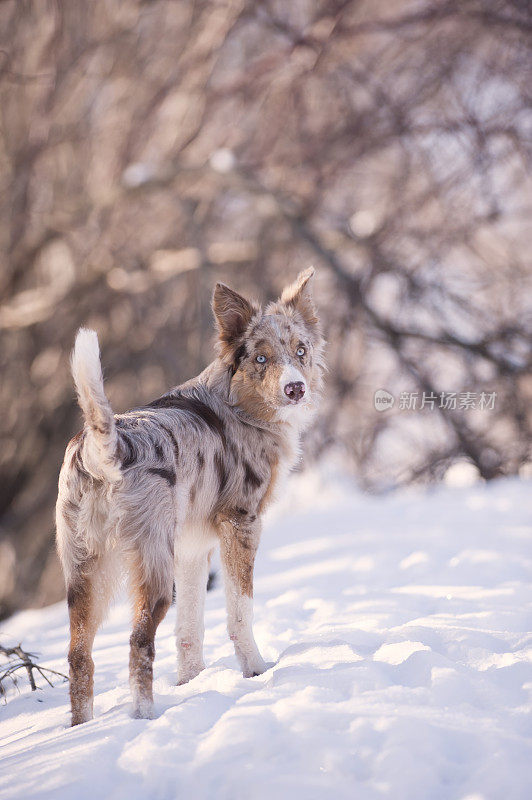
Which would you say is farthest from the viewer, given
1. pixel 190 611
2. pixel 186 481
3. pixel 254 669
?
pixel 190 611

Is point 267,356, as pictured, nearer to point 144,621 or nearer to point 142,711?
point 144,621

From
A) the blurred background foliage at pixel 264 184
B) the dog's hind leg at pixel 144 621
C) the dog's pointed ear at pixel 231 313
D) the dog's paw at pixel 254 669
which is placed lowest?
the dog's paw at pixel 254 669

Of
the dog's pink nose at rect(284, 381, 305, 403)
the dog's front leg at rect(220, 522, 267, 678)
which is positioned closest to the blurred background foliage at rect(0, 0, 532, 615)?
the dog's pink nose at rect(284, 381, 305, 403)

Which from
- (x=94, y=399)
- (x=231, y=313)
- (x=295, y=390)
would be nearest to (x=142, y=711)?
(x=94, y=399)

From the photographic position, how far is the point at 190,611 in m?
4.19

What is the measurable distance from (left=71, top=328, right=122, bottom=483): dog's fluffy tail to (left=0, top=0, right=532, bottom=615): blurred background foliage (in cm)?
463

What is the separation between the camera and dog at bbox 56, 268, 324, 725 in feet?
10.6

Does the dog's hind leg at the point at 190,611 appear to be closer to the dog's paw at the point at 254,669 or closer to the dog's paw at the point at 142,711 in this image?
the dog's paw at the point at 254,669

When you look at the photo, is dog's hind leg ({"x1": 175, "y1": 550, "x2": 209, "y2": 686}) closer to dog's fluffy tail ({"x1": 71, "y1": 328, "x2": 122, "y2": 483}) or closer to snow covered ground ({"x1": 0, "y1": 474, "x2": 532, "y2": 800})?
snow covered ground ({"x1": 0, "y1": 474, "x2": 532, "y2": 800})

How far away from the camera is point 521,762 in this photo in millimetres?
2373

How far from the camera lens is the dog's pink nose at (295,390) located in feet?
13.5

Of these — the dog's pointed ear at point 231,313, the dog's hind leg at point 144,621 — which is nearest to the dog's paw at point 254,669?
the dog's hind leg at point 144,621

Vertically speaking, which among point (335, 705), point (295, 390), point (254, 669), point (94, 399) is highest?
point (94, 399)

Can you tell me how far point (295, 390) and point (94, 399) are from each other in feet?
4.56
